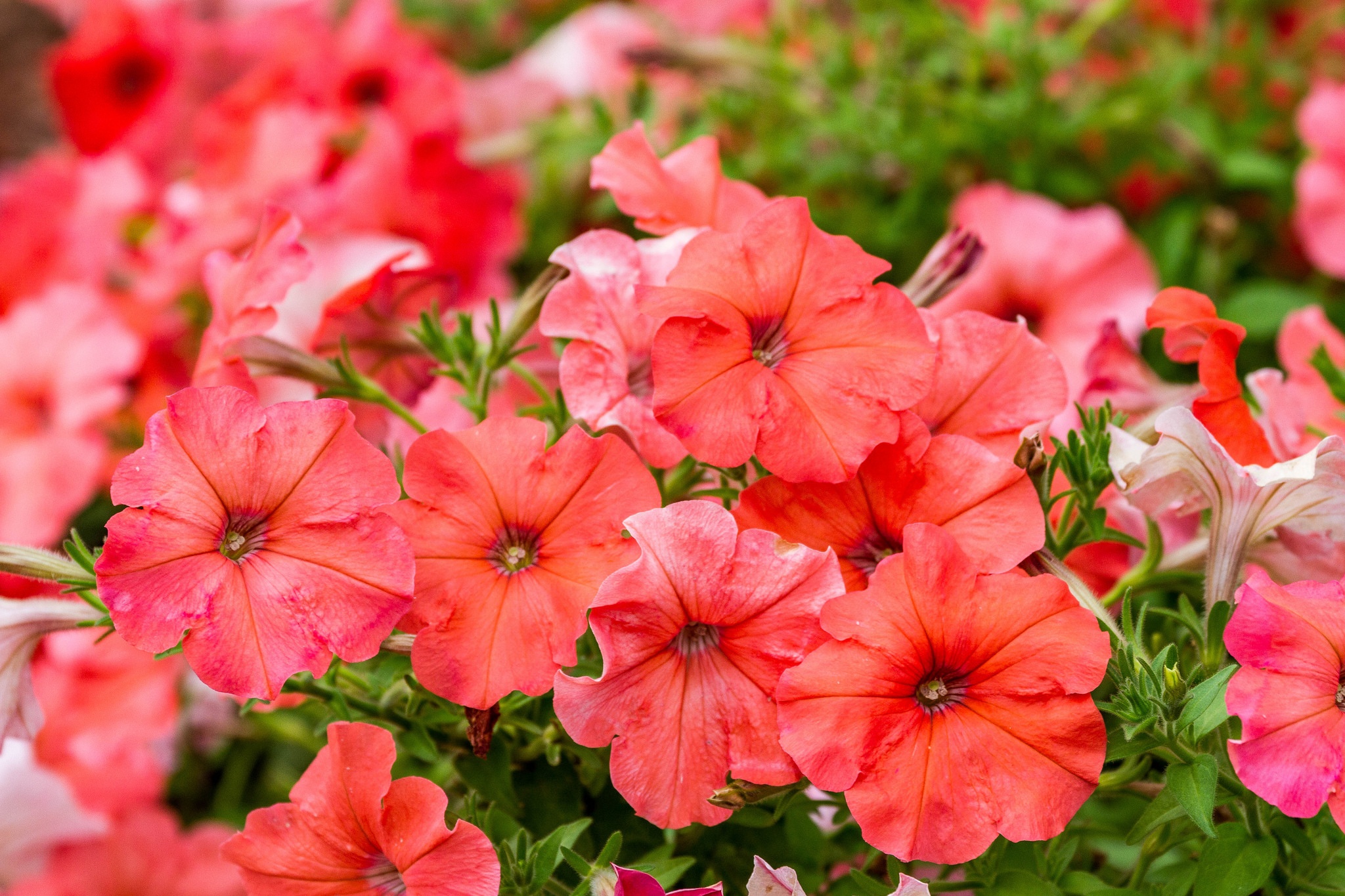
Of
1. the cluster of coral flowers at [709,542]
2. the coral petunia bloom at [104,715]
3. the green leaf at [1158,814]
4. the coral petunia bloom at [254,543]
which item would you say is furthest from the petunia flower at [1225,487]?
the coral petunia bloom at [104,715]

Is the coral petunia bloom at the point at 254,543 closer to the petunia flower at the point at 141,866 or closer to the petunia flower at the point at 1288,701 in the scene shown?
the petunia flower at the point at 1288,701

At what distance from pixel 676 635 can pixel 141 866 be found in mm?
613

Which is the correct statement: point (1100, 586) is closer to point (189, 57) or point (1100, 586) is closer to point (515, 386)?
point (515, 386)

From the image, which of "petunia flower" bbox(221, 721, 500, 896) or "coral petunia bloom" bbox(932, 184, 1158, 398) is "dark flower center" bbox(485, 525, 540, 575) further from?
"coral petunia bloom" bbox(932, 184, 1158, 398)

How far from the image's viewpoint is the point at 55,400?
41.3 inches

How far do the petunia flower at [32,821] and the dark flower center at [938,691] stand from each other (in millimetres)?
689

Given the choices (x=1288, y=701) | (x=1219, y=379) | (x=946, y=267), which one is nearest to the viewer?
(x=1288, y=701)

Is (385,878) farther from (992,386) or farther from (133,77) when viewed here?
(133,77)

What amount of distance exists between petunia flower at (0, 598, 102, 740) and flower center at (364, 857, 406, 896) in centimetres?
19

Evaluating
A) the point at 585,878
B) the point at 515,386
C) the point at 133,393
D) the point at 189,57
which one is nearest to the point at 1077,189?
the point at 515,386

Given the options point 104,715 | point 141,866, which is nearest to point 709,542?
point 141,866

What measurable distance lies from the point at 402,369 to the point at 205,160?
74 centimetres

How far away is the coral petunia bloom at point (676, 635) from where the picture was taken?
0.46 m

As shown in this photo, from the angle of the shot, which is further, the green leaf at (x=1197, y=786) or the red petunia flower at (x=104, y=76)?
the red petunia flower at (x=104, y=76)
